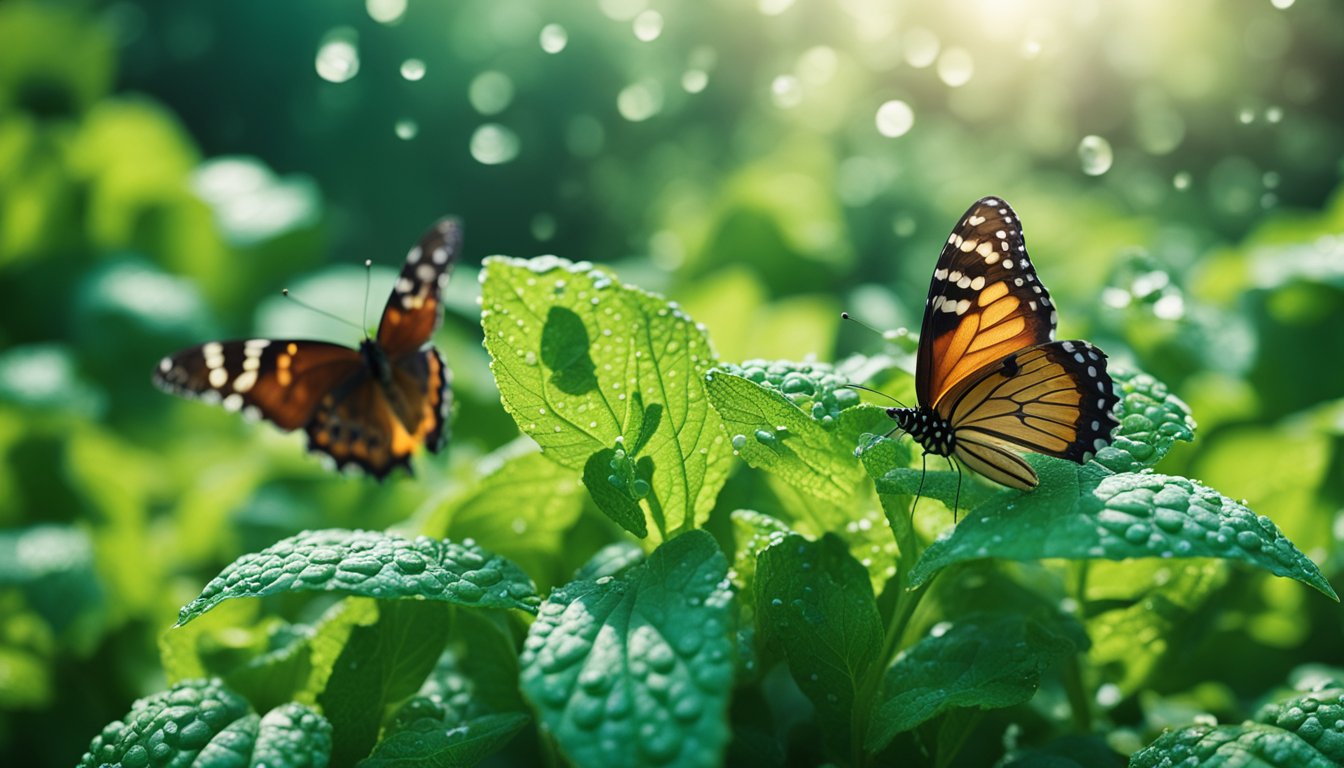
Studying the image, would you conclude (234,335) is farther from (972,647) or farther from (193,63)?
(972,647)

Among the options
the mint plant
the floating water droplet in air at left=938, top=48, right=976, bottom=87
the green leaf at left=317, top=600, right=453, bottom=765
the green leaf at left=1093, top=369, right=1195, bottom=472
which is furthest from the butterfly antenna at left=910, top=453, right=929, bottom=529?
the floating water droplet in air at left=938, top=48, right=976, bottom=87

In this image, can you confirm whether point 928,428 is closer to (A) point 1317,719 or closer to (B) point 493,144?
(A) point 1317,719

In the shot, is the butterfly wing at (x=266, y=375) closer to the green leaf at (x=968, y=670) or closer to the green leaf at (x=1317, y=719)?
the green leaf at (x=968, y=670)

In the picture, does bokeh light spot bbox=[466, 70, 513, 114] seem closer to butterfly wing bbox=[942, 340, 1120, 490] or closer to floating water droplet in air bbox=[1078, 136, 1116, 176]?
floating water droplet in air bbox=[1078, 136, 1116, 176]

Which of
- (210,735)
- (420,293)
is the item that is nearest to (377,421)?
(420,293)

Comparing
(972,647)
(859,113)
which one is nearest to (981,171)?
(859,113)

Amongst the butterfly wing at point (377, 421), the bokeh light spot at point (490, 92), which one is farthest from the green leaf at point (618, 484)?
the bokeh light spot at point (490, 92)
